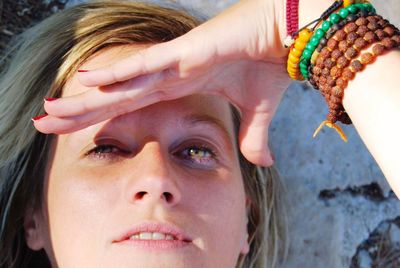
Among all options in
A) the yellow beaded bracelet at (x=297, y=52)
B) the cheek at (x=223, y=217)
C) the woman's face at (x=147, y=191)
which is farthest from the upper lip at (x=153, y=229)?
the yellow beaded bracelet at (x=297, y=52)

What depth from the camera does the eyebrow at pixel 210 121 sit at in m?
1.96

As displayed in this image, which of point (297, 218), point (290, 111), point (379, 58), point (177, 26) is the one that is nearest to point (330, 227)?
point (297, 218)

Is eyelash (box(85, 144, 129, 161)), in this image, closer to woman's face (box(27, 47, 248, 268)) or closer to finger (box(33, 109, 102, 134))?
woman's face (box(27, 47, 248, 268))

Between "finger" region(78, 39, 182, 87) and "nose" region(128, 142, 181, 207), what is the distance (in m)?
0.23

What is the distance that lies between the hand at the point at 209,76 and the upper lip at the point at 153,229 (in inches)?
11.5

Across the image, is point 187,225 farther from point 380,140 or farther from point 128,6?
point 128,6

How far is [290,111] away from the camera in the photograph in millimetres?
2861

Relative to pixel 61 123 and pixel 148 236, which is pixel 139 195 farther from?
pixel 61 123

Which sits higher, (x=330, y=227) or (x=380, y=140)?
(x=330, y=227)

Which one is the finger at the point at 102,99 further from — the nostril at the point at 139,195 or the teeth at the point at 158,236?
the teeth at the point at 158,236

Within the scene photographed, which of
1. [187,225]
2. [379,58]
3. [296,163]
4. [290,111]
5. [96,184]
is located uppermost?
[290,111]

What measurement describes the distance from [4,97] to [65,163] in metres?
0.46

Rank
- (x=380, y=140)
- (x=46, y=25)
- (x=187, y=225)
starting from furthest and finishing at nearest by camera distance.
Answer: (x=46, y=25) < (x=187, y=225) < (x=380, y=140)

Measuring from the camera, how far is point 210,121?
6.61ft
